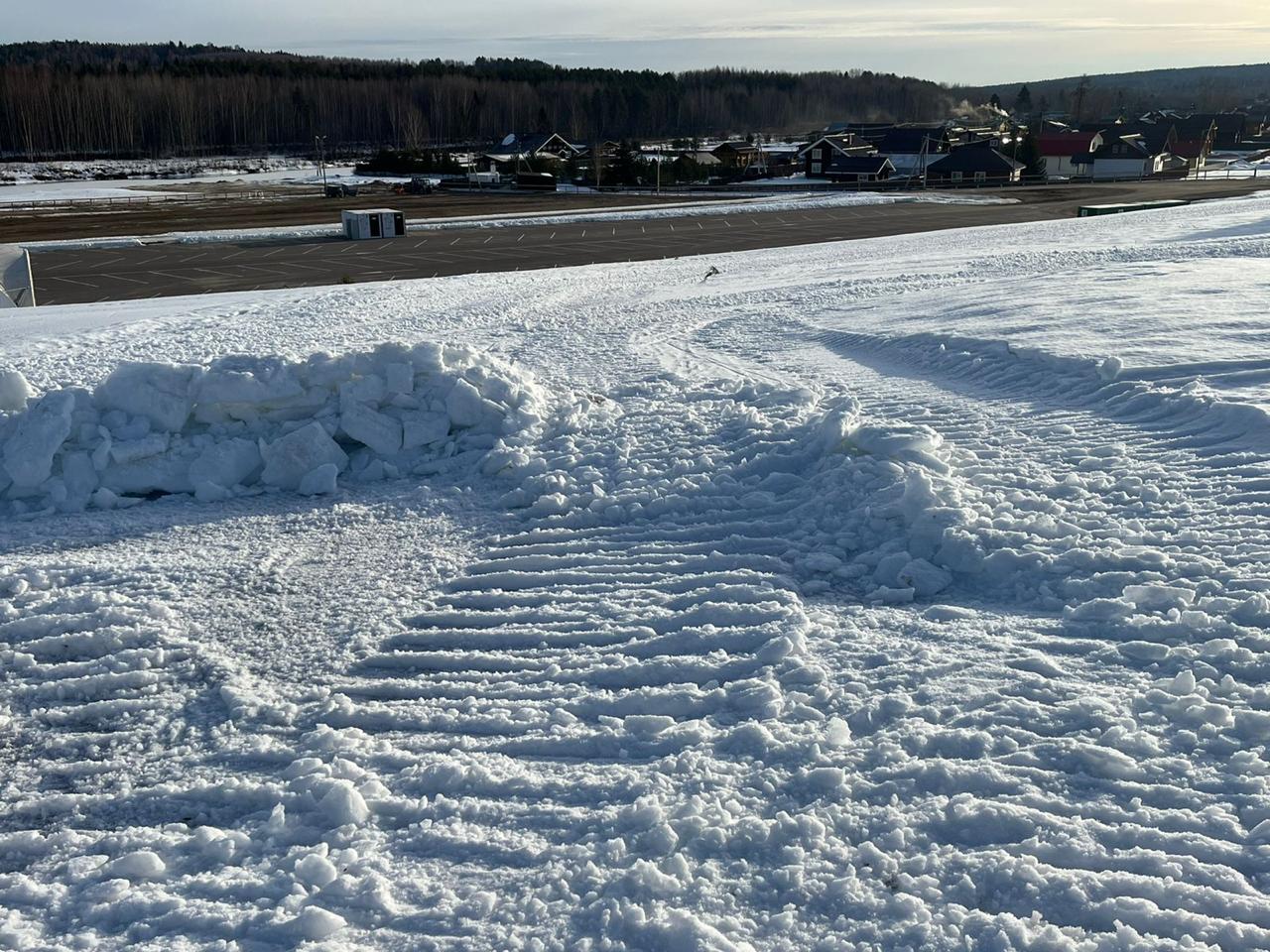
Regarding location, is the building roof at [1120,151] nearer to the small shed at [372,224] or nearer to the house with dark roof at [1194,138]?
the house with dark roof at [1194,138]

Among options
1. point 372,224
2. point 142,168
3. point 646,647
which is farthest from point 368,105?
point 646,647

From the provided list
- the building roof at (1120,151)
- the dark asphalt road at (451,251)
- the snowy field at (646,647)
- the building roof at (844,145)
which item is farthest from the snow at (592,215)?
the building roof at (1120,151)

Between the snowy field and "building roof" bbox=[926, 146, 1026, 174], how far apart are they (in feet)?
175

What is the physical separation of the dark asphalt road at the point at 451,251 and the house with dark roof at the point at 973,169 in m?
19.5

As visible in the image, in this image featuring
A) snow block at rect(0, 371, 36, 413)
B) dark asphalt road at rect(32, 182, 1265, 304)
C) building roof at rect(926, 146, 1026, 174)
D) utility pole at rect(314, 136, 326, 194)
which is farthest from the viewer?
utility pole at rect(314, 136, 326, 194)

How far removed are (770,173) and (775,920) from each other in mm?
72429

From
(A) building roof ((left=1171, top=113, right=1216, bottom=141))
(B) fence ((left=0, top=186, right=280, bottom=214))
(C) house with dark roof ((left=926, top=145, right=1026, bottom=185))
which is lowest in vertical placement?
(B) fence ((left=0, top=186, right=280, bottom=214))

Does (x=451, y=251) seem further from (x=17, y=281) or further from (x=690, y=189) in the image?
(x=690, y=189)

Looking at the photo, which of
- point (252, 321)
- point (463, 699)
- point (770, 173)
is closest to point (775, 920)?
point (463, 699)

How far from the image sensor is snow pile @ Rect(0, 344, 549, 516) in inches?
357

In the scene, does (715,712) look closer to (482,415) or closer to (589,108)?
(482,415)

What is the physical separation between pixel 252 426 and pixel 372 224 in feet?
87.5

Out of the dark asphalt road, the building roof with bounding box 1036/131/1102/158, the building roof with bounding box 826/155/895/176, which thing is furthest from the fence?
the building roof with bounding box 1036/131/1102/158

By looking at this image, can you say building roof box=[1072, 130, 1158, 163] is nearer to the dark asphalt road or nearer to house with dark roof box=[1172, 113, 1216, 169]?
house with dark roof box=[1172, 113, 1216, 169]
